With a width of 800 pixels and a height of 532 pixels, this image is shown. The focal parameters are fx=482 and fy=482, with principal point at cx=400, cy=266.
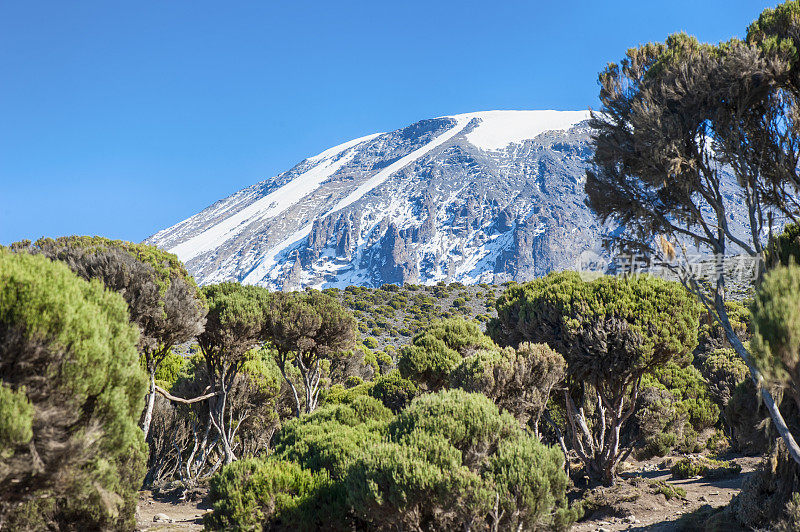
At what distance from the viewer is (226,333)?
499 inches

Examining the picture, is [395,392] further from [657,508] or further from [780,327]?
[780,327]

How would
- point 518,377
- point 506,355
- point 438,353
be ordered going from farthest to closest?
point 438,353 → point 506,355 → point 518,377

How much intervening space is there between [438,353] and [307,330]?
4.29 m

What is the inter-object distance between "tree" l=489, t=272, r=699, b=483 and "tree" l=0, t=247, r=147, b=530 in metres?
8.80

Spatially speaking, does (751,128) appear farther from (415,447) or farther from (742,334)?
(742,334)

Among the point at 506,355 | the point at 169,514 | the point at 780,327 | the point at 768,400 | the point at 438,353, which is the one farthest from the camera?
the point at 438,353

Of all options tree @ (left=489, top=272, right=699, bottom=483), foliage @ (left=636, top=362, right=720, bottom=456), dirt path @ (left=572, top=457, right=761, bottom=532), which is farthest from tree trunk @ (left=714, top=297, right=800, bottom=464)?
foliage @ (left=636, top=362, right=720, bottom=456)

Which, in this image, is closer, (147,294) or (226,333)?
(147,294)

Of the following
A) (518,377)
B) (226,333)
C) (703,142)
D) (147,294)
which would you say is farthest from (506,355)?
(147,294)

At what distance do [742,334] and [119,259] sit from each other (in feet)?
89.1

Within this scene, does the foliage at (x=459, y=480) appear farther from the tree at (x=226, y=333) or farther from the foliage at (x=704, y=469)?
the foliage at (x=704, y=469)

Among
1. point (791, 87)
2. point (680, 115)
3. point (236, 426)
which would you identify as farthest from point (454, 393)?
point (236, 426)

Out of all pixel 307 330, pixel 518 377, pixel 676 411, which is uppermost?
pixel 307 330

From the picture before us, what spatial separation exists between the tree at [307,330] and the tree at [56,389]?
926 cm
